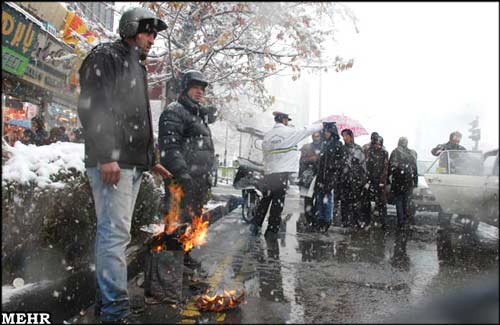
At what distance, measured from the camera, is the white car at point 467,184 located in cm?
296

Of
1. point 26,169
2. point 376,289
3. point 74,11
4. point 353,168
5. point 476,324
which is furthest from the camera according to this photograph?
point 353,168

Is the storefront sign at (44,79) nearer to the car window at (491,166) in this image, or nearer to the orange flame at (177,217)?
the orange flame at (177,217)

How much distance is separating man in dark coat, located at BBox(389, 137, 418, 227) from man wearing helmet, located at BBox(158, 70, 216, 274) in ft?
17.6

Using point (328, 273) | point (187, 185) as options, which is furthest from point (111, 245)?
point (328, 273)

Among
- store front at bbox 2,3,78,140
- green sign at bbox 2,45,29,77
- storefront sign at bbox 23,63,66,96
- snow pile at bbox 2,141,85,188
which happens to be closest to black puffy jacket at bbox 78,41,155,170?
snow pile at bbox 2,141,85,188

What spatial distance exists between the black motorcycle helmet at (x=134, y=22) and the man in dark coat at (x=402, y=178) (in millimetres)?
6893

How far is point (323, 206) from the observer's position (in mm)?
8469

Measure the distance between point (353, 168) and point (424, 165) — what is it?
5437mm

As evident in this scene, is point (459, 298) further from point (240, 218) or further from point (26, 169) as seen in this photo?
point (240, 218)

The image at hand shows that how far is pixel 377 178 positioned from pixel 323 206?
1776 mm

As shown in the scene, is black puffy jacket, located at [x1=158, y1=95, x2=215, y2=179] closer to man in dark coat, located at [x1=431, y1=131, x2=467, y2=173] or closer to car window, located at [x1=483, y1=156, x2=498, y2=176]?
car window, located at [x1=483, y1=156, x2=498, y2=176]

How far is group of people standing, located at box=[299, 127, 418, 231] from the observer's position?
851 centimetres

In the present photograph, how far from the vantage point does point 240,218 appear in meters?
9.77

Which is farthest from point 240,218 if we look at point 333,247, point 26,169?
point 26,169
